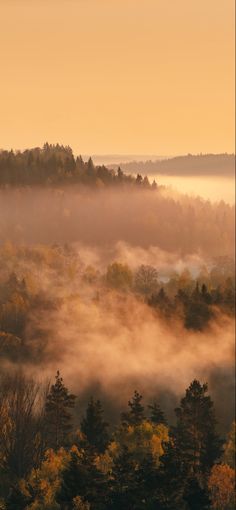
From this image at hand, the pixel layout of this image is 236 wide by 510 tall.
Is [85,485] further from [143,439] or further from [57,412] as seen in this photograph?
[57,412]

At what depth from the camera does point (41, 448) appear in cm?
11444

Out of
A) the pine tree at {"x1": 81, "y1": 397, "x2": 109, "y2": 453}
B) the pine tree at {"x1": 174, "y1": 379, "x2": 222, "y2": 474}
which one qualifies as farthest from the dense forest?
the pine tree at {"x1": 174, "y1": 379, "x2": 222, "y2": 474}

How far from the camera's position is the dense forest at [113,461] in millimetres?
78812

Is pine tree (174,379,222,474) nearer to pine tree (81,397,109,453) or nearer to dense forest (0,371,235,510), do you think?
dense forest (0,371,235,510)

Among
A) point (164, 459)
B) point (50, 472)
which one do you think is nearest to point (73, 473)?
point (164, 459)

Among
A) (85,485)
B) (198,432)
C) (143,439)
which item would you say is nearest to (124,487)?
(85,485)

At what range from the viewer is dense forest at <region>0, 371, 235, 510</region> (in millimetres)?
78812

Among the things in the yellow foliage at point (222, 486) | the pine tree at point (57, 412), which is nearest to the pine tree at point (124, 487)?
the yellow foliage at point (222, 486)

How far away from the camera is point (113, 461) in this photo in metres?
94.8

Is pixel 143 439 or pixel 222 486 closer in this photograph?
pixel 222 486

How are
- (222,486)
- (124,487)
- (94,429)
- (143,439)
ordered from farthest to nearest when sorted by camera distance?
(143,439) → (222,486) → (94,429) → (124,487)

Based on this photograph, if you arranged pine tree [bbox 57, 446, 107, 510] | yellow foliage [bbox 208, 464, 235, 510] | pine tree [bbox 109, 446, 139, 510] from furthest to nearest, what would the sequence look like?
yellow foliage [bbox 208, 464, 235, 510]
pine tree [bbox 57, 446, 107, 510]
pine tree [bbox 109, 446, 139, 510]

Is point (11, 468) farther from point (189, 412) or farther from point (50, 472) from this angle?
point (189, 412)

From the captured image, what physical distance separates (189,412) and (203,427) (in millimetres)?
2657
